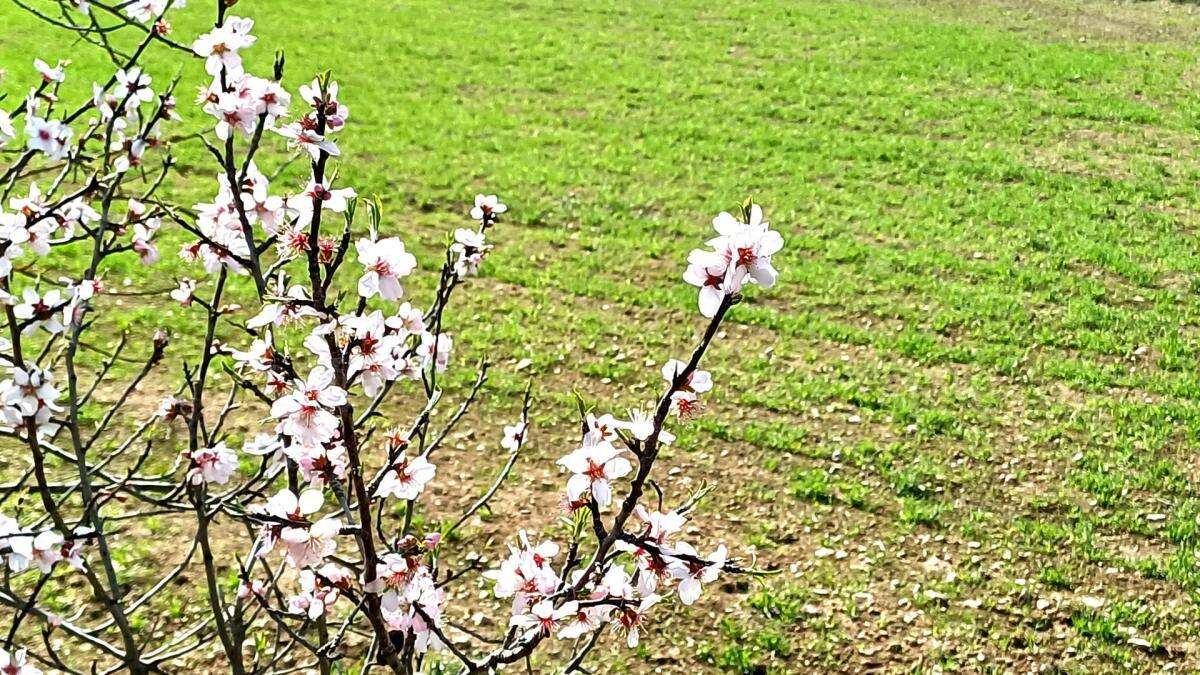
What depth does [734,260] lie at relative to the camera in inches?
57.7

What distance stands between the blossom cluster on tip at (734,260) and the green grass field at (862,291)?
7.37 feet

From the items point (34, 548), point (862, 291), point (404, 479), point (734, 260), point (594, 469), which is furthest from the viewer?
point (862, 291)

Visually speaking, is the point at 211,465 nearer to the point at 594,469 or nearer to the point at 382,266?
the point at 382,266

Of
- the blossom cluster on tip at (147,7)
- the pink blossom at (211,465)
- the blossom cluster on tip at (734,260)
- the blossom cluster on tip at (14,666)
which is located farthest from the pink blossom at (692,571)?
the blossom cluster on tip at (147,7)

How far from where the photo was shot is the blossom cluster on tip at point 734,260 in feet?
4.78

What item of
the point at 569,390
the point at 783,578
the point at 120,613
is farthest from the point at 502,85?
the point at 120,613

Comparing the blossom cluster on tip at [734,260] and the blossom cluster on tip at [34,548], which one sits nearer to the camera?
the blossom cluster on tip at [734,260]

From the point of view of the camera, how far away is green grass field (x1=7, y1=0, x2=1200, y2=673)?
12.4 ft

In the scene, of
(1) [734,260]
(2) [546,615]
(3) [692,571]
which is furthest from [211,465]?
(1) [734,260]

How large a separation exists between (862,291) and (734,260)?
16.1 ft

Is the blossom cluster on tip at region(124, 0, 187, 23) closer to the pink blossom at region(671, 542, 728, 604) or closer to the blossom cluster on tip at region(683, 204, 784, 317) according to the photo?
the blossom cluster on tip at region(683, 204, 784, 317)

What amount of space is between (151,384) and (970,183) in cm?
603

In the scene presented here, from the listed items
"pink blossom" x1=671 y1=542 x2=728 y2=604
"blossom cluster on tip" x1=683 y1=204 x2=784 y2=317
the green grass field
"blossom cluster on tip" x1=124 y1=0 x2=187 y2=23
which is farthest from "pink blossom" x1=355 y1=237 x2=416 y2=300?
the green grass field

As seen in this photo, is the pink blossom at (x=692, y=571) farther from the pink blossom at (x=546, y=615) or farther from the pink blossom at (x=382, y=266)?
the pink blossom at (x=382, y=266)
